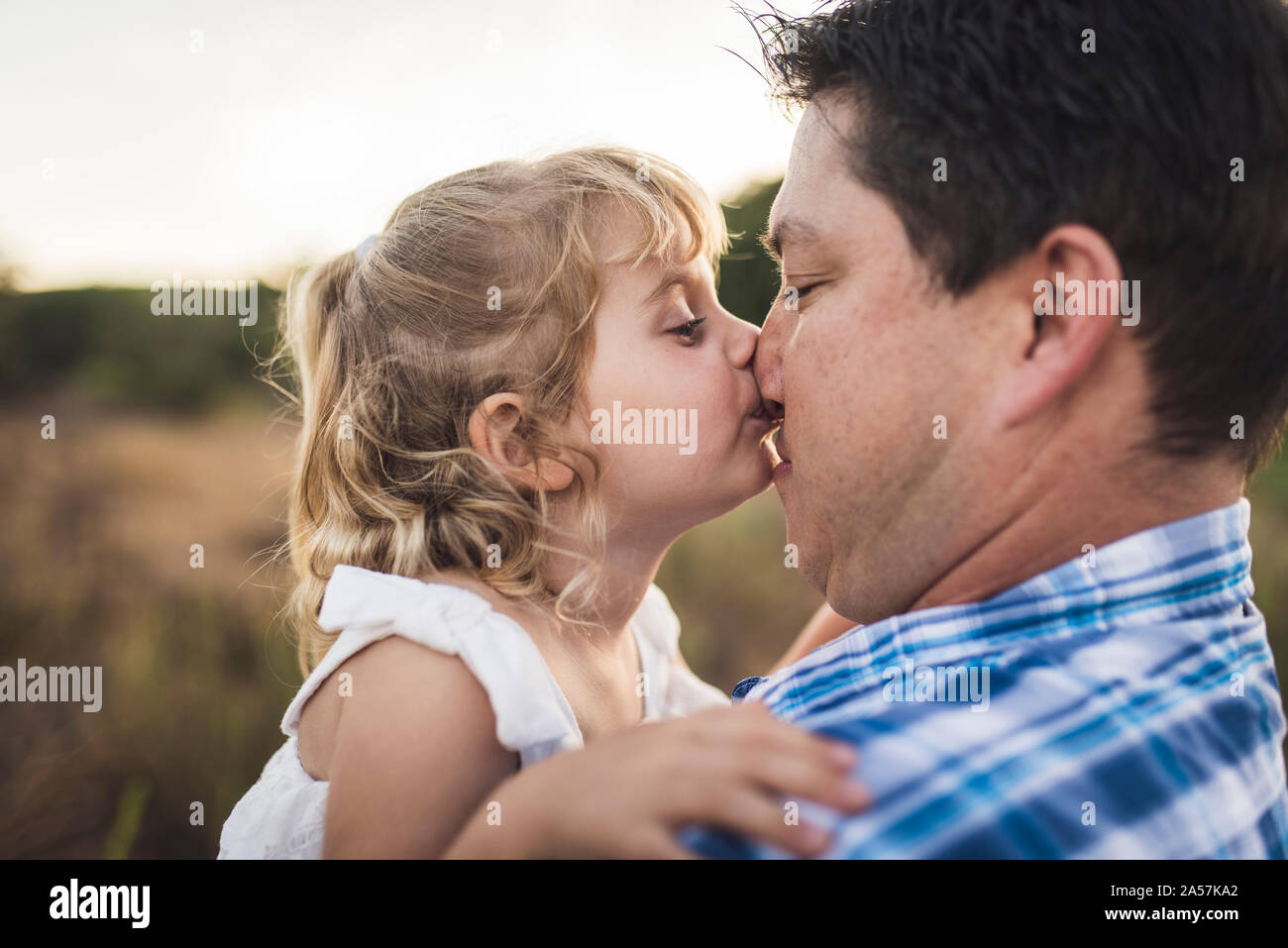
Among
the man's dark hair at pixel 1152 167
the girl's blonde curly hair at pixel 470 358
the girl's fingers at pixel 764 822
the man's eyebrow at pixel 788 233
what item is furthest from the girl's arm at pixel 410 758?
the man's dark hair at pixel 1152 167

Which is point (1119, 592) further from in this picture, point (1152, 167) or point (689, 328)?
point (689, 328)

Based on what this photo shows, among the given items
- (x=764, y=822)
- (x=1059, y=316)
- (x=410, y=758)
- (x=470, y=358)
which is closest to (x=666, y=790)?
(x=764, y=822)

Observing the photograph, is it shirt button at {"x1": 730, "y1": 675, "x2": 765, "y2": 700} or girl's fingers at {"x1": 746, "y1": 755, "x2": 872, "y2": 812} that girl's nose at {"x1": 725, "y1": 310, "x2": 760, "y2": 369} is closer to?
shirt button at {"x1": 730, "y1": 675, "x2": 765, "y2": 700}

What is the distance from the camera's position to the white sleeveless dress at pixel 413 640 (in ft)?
5.83

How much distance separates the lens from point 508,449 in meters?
2.30

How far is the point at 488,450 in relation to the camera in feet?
7.54

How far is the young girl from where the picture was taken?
6.36 ft

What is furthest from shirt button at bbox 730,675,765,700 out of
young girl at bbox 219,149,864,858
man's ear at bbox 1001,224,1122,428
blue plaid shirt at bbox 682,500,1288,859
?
man's ear at bbox 1001,224,1122,428

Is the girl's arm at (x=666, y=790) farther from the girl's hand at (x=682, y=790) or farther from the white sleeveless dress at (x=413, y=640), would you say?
the white sleeveless dress at (x=413, y=640)

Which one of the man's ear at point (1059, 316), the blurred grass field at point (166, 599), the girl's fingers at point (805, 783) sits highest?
the man's ear at point (1059, 316)

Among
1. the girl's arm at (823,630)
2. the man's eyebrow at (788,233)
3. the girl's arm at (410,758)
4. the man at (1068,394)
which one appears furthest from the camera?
the girl's arm at (823,630)

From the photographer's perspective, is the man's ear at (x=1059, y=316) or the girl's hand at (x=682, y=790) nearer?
the girl's hand at (x=682, y=790)

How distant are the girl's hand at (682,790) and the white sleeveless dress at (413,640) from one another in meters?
0.56

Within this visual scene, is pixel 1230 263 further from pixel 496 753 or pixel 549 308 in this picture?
pixel 496 753
